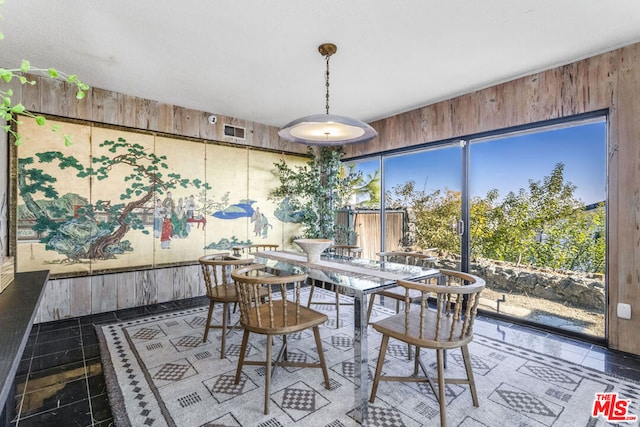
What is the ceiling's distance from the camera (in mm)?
2207

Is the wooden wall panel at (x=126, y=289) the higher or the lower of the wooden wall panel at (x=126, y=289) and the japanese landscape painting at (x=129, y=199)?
the lower

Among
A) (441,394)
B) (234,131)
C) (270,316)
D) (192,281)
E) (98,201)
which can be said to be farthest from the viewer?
(234,131)

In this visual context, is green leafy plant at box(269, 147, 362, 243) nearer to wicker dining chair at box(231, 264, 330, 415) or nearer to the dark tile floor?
the dark tile floor

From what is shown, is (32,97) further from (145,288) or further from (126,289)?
(145,288)

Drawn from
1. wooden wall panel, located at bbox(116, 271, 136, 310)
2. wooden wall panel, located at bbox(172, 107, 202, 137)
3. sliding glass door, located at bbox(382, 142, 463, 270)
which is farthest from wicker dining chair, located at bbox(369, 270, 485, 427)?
wooden wall panel, located at bbox(172, 107, 202, 137)

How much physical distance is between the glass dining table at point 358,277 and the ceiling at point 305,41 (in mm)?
1883

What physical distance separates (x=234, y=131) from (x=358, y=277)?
131 inches

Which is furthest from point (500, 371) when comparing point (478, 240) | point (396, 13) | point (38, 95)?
point (38, 95)

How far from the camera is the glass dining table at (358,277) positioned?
72.3 inches

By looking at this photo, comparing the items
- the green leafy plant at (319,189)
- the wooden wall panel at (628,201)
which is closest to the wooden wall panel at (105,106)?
the green leafy plant at (319,189)

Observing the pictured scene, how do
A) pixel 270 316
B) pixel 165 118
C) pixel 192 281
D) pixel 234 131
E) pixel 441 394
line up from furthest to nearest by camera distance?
pixel 234 131
pixel 192 281
pixel 165 118
pixel 270 316
pixel 441 394

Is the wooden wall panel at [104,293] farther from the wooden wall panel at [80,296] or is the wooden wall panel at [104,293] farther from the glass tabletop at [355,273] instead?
the glass tabletop at [355,273]

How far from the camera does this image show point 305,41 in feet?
8.54

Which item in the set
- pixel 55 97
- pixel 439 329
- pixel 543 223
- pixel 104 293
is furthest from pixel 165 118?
pixel 543 223
